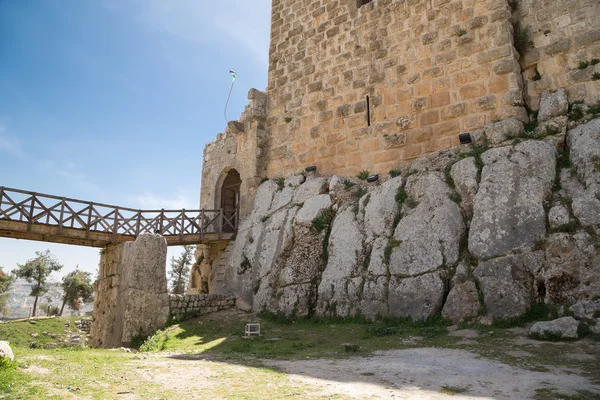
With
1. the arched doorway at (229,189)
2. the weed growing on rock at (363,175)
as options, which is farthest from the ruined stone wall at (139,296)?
the arched doorway at (229,189)

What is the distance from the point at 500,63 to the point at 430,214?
408cm

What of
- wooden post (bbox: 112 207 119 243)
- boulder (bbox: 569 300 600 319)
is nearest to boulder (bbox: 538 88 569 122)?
boulder (bbox: 569 300 600 319)

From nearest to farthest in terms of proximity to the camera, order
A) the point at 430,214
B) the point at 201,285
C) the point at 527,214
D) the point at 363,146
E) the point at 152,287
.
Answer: the point at 527,214 → the point at 430,214 → the point at 152,287 → the point at 363,146 → the point at 201,285

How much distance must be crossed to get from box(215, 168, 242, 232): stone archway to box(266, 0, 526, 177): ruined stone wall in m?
3.05

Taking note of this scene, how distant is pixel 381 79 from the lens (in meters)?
12.3

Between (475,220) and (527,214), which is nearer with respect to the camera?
(527,214)

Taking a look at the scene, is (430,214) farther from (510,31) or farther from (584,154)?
(510,31)

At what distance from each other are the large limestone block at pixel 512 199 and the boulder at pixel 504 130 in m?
0.55

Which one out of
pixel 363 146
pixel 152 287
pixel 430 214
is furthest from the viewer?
pixel 363 146

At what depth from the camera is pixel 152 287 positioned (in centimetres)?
1093

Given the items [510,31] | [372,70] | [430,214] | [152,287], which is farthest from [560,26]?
[152,287]

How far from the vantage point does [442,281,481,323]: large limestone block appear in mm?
7734

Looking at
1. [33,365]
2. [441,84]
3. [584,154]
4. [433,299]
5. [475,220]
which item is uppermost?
[441,84]

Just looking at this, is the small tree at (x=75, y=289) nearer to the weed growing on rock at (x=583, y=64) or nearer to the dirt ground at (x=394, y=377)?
the dirt ground at (x=394, y=377)
